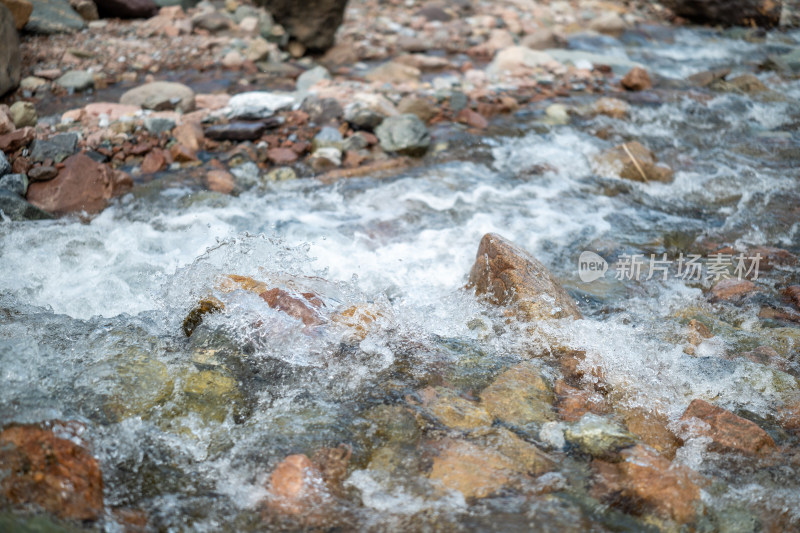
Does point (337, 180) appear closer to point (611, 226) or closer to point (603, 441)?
point (611, 226)

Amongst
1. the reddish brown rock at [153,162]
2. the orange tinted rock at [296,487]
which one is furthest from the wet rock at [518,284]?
the reddish brown rock at [153,162]

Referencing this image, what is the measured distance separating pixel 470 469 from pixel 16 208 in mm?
3486

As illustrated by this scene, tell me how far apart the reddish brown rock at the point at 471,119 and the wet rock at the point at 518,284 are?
283 cm

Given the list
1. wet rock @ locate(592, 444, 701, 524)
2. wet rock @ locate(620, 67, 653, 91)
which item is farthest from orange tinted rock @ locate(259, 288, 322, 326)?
wet rock @ locate(620, 67, 653, 91)

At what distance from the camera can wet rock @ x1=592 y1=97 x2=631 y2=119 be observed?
606 cm

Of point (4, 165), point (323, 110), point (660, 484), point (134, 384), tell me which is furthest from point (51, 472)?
point (323, 110)

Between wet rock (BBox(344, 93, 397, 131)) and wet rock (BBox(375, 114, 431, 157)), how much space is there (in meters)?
0.08

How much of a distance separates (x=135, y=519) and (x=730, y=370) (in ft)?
8.14

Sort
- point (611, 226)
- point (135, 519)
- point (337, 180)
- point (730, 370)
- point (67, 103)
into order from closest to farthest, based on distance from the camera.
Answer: point (135, 519), point (730, 370), point (611, 226), point (337, 180), point (67, 103)

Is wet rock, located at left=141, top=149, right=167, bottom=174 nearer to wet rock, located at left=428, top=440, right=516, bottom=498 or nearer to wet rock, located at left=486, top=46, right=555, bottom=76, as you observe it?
wet rock, located at left=428, top=440, right=516, bottom=498

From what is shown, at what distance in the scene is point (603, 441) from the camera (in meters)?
2.15

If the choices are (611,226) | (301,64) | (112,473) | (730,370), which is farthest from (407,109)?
(112,473)

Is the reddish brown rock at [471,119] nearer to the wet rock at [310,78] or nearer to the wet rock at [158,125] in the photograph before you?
the wet rock at [310,78]

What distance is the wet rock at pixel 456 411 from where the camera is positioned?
2.29 meters
